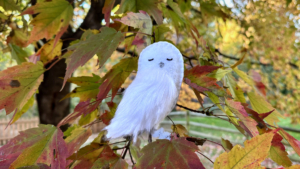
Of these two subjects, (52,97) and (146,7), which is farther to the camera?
(52,97)

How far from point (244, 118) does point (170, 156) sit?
0.11m

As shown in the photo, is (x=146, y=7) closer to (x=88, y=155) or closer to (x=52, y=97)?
(x=88, y=155)

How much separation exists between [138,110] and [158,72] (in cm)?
5

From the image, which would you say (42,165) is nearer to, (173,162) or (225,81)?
(173,162)

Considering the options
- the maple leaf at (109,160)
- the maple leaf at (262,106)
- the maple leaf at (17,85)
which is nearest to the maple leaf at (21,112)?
the maple leaf at (17,85)

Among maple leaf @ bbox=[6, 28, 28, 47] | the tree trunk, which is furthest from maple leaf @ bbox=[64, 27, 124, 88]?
the tree trunk

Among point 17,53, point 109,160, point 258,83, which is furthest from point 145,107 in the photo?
point 17,53

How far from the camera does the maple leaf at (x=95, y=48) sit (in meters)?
0.26

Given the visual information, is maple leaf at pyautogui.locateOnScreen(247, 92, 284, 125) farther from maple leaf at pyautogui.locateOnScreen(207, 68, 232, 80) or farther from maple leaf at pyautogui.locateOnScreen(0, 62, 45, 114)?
maple leaf at pyautogui.locateOnScreen(0, 62, 45, 114)

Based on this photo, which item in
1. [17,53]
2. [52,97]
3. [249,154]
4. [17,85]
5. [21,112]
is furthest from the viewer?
[52,97]

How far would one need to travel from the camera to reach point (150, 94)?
0.79 feet

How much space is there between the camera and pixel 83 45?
27 centimetres

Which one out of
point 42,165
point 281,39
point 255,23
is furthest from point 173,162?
point 281,39

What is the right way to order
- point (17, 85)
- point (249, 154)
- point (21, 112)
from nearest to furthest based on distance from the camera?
point (249, 154) → point (17, 85) → point (21, 112)
